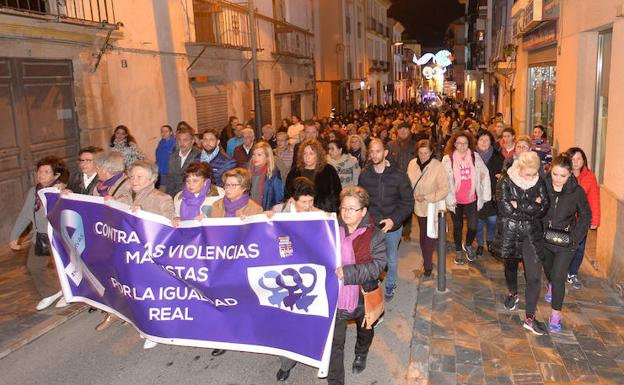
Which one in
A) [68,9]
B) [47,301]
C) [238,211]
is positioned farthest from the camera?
[68,9]

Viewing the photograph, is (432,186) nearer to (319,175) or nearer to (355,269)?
(319,175)

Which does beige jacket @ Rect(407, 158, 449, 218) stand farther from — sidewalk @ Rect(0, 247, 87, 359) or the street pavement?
sidewalk @ Rect(0, 247, 87, 359)

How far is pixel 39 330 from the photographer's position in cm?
616

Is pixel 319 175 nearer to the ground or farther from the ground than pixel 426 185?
farther from the ground

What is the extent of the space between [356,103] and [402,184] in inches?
1464

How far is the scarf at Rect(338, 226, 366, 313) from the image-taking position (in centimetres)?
434

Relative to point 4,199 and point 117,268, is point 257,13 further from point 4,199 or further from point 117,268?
point 117,268

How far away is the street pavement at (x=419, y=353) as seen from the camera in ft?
16.3

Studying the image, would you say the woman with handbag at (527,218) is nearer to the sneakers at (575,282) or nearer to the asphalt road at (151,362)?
the asphalt road at (151,362)

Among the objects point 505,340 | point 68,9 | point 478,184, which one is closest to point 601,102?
point 478,184

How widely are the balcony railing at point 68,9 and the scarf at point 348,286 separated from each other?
7059 mm

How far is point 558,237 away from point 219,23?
1374 centimetres

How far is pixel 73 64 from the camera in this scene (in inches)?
424

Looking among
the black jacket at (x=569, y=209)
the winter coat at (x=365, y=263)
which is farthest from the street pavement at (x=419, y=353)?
the black jacket at (x=569, y=209)
